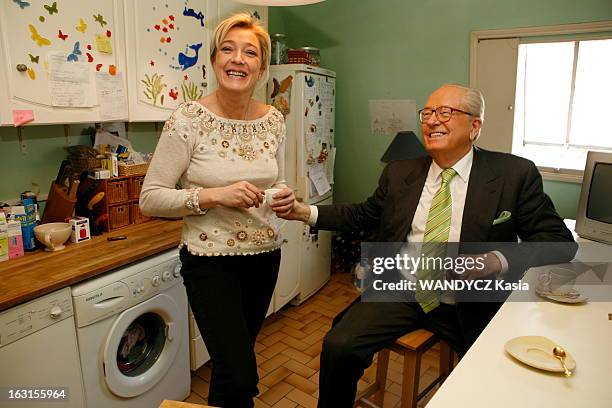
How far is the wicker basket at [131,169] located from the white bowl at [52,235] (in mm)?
412

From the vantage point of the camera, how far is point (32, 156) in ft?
6.74

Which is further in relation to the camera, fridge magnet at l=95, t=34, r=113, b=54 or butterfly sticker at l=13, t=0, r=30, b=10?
fridge magnet at l=95, t=34, r=113, b=54

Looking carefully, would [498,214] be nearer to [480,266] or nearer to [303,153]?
[480,266]

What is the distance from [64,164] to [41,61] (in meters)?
0.59

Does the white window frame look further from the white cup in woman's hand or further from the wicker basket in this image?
the wicker basket

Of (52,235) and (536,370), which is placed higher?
(52,235)

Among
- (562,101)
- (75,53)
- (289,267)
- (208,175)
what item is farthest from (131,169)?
(562,101)

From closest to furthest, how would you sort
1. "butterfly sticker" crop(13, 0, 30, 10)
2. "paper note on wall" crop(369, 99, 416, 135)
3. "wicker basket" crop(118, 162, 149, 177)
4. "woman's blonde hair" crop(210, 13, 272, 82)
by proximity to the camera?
"woman's blonde hair" crop(210, 13, 272, 82)
"butterfly sticker" crop(13, 0, 30, 10)
"wicker basket" crop(118, 162, 149, 177)
"paper note on wall" crop(369, 99, 416, 135)

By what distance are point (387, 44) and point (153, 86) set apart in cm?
193

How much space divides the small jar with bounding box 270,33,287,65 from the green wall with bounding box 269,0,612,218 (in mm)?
607

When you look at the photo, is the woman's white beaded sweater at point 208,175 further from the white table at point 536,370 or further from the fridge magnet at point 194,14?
the fridge magnet at point 194,14

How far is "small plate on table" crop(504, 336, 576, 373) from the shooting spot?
3.28 feet

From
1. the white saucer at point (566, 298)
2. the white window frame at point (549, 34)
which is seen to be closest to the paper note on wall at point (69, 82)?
the white saucer at point (566, 298)

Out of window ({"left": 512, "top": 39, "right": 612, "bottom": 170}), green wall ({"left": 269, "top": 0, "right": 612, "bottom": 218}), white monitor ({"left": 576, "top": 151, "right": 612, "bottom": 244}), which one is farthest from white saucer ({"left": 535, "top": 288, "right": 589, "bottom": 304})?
window ({"left": 512, "top": 39, "right": 612, "bottom": 170})
